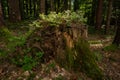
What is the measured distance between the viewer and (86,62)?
538cm

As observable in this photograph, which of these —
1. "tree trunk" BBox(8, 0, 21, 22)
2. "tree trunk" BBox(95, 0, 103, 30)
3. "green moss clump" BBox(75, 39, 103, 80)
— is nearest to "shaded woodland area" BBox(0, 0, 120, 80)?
"green moss clump" BBox(75, 39, 103, 80)

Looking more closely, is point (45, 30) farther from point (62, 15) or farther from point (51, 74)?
point (51, 74)

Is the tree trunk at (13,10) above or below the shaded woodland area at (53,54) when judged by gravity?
above

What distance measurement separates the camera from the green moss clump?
207 inches

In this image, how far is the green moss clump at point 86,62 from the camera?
527cm

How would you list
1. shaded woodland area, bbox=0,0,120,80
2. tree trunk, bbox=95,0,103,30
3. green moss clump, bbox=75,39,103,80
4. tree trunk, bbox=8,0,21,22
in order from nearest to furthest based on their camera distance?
shaded woodland area, bbox=0,0,120,80
green moss clump, bbox=75,39,103,80
tree trunk, bbox=8,0,21,22
tree trunk, bbox=95,0,103,30

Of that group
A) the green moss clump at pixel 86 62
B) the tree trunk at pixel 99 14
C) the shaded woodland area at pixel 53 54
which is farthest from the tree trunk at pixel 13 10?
the green moss clump at pixel 86 62

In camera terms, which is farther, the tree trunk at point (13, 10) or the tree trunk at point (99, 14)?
the tree trunk at point (99, 14)

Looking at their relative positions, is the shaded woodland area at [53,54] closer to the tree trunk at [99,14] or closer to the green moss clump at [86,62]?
the green moss clump at [86,62]

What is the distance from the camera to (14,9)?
13320mm

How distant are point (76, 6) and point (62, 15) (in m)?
22.6

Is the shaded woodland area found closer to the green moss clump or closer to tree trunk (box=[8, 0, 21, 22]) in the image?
the green moss clump

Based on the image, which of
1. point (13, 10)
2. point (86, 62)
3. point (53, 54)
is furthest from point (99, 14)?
point (53, 54)

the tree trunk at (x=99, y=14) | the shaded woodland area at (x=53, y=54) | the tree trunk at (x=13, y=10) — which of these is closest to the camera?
the shaded woodland area at (x=53, y=54)
